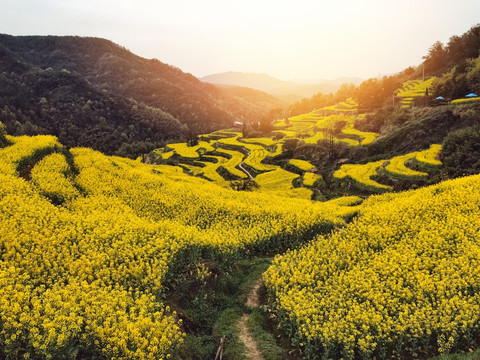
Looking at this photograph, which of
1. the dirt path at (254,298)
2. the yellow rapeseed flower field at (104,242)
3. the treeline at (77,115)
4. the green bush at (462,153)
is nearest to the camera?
the yellow rapeseed flower field at (104,242)

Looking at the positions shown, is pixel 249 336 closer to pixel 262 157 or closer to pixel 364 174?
pixel 364 174

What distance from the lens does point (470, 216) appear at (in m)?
17.6

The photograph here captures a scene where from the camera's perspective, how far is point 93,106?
11338 cm

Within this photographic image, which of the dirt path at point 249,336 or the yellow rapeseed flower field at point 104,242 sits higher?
the yellow rapeseed flower field at point 104,242

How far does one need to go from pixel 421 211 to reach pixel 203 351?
16549 millimetres

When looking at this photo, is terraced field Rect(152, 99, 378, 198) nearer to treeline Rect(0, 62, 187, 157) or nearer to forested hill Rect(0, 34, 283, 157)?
treeline Rect(0, 62, 187, 157)

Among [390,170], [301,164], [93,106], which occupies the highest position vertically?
[93,106]

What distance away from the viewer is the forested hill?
320ft

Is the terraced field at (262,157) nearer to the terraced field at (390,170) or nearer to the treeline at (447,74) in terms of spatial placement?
the terraced field at (390,170)

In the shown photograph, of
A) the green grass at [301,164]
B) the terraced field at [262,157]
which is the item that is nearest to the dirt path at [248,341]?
the terraced field at [262,157]

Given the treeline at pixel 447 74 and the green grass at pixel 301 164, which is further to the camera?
the treeline at pixel 447 74

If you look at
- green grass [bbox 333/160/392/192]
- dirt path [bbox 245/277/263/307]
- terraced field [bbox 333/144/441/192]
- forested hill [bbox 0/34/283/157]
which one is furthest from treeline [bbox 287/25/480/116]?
forested hill [bbox 0/34/283/157]

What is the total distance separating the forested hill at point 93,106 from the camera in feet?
320

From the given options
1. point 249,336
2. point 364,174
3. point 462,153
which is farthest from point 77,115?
point 249,336
